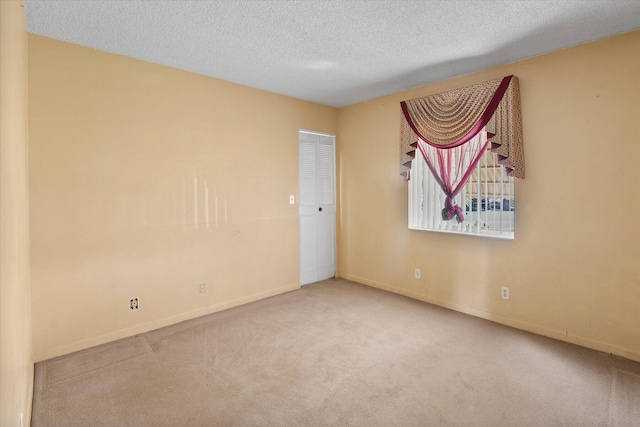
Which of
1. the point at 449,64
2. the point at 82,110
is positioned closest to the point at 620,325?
the point at 449,64

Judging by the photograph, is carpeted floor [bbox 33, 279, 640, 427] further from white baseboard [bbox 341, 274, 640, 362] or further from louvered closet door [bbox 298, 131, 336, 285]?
Answer: louvered closet door [bbox 298, 131, 336, 285]

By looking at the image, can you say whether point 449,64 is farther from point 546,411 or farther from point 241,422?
point 241,422

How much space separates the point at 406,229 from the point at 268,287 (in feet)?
6.05

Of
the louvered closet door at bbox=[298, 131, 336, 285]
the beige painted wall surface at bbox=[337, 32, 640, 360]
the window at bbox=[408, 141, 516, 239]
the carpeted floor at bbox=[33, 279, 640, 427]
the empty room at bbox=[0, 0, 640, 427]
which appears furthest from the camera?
the louvered closet door at bbox=[298, 131, 336, 285]

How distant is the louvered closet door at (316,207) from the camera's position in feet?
15.5

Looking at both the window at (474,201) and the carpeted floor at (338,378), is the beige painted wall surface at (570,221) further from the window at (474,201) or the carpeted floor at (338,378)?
the carpeted floor at (338,378)

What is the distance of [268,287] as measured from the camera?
171 inches

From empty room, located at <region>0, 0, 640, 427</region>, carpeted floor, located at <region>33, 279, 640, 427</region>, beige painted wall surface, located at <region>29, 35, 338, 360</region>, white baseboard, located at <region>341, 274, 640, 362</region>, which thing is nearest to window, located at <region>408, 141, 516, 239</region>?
empty room, located at <region>0, 0, 640, 427</region>

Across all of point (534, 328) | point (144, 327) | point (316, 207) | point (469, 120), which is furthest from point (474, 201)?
point (144, 327)

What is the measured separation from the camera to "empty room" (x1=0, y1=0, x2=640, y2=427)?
2.29 m

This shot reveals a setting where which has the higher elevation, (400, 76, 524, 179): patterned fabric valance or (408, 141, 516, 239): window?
(400, 76, 524, 179): patterned fabric valance

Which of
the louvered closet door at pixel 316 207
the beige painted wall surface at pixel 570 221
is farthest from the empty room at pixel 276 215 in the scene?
the louvered closet door at pixel 316 207

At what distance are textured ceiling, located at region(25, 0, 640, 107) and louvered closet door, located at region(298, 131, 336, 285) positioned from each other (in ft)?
4.38

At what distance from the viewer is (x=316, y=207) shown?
16.0 ft
